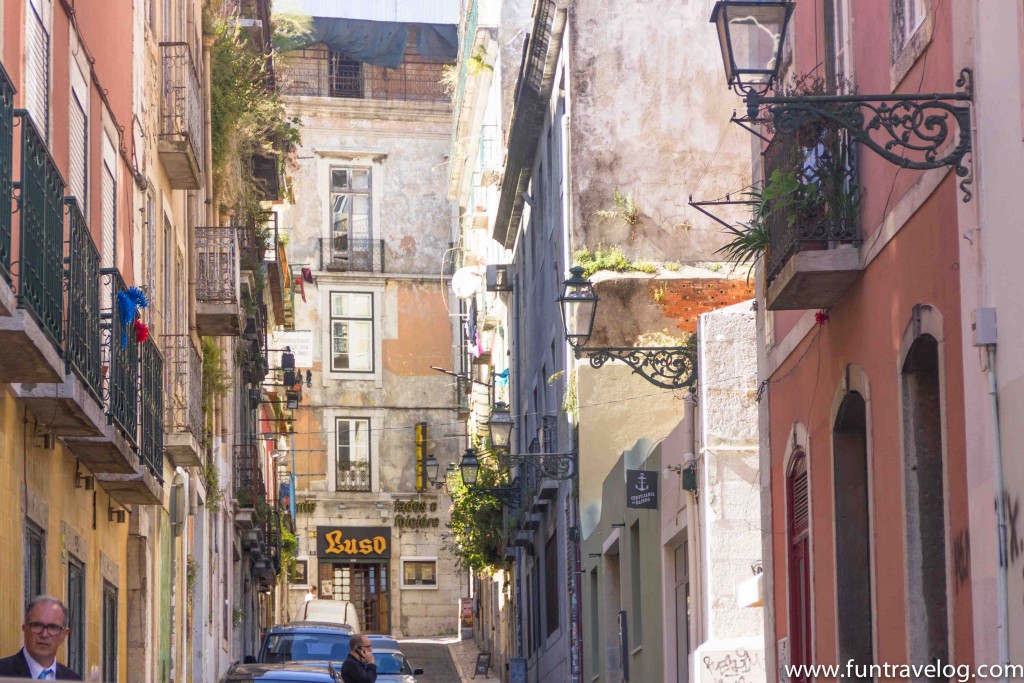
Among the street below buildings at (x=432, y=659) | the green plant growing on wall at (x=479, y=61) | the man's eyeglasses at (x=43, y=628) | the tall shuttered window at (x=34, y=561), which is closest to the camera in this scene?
the man's eyeglasses at (x=43, y=628)

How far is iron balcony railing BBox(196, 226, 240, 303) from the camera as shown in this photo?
22.1 meters

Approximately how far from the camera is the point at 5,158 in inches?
340

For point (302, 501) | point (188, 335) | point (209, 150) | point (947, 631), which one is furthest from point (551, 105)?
point (302, 501)

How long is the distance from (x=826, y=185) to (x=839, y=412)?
5.00 ft

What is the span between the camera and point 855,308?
10773 millimetres

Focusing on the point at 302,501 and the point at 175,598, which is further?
the point at 302,501

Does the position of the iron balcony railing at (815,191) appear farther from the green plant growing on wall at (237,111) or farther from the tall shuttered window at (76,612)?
the green plant growing on wall at (237,111)

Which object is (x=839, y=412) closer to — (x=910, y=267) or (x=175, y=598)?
(x=910, y=267)

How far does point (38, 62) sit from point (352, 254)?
4080 centimetres

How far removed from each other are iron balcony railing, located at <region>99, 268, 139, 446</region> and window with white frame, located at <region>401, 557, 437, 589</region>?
36.4 metres

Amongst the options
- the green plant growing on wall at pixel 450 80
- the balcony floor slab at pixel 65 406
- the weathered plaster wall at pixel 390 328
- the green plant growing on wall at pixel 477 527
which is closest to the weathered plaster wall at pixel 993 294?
the balcony floor slab at pixel 65 406

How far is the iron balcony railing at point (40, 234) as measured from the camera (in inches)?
358

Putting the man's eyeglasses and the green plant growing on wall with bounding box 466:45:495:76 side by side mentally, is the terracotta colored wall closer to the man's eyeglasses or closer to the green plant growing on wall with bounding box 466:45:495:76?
the man's eyeglasses

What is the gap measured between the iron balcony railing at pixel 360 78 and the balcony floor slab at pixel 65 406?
138ft
